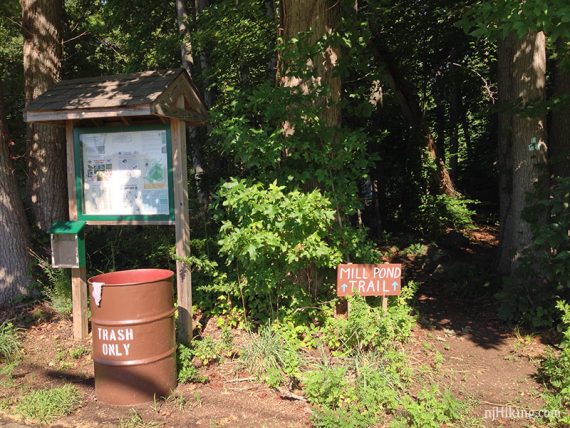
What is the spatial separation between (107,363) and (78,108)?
2505mm

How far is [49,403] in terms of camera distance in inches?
158

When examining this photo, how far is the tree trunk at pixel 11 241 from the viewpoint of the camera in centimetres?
612

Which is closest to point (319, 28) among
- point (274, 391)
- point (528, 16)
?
point (528, 16)

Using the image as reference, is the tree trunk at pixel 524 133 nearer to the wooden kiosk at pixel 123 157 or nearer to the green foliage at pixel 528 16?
the green foliage at pixel 528 16

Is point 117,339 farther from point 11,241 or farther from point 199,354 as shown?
point 11,241

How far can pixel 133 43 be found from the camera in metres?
12.5

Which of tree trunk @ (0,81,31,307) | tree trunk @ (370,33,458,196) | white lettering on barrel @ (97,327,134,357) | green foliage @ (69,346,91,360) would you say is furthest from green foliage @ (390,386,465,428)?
tree trunk @ (370,33,458,196)

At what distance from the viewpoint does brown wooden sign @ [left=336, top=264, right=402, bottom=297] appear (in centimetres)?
475

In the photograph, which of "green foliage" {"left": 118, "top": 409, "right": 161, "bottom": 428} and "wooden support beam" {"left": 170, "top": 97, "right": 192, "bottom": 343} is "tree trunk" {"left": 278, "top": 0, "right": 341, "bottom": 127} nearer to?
"wooden support beam" {"left": 170, "top": 97, "right": 192, "bottom": 343}

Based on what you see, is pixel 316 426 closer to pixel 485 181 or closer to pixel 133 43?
pixel 133 43

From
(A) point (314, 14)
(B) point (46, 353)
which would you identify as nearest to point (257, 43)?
(A) point (314, 14)

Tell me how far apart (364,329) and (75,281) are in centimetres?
312

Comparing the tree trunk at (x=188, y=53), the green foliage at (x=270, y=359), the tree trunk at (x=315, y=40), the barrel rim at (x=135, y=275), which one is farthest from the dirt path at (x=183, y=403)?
the tree trunk at (x=188, y=53)

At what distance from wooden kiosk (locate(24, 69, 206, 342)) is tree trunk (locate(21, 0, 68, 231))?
143 cm
